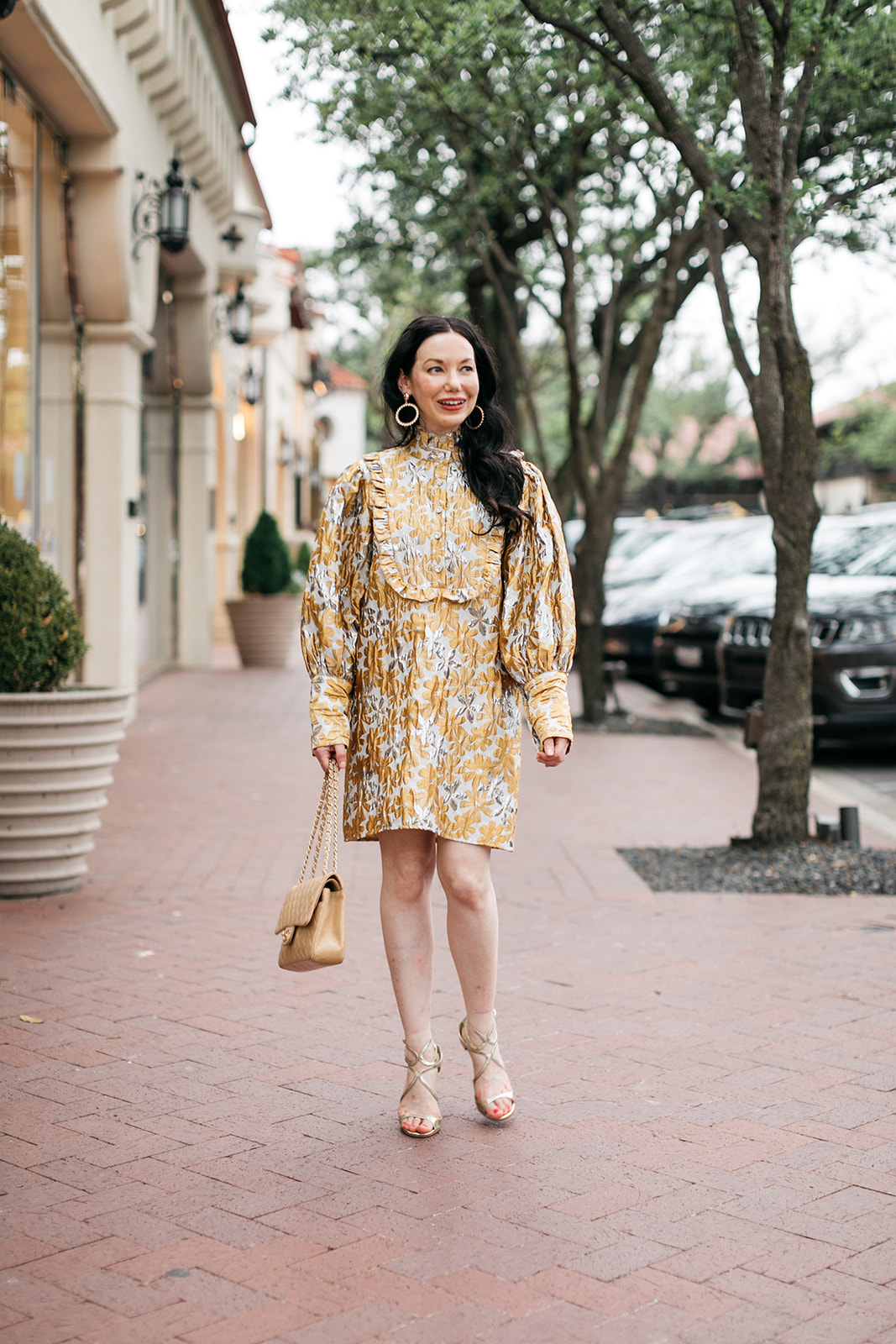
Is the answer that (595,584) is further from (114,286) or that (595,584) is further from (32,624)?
(32,624)

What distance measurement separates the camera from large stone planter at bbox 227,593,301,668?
18281mm

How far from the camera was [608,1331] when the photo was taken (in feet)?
9.00

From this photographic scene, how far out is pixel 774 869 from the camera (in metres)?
7.21

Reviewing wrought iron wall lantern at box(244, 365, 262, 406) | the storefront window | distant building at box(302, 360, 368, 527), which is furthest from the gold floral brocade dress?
distant building at box(302, 360, 368, 527)

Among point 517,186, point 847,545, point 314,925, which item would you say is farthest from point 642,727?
point 314,925

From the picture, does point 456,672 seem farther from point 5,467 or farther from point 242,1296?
point 5,467

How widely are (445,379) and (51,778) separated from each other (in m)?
3.06

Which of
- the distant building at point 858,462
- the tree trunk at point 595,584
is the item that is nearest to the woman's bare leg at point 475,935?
the tree trunk at point 595,584

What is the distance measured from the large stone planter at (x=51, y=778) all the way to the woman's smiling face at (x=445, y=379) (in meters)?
2.76

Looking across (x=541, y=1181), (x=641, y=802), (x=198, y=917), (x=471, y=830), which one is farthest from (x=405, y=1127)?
(x=641, y=802)

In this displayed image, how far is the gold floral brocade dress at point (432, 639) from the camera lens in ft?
12.2

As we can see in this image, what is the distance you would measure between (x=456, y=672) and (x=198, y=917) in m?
2.76

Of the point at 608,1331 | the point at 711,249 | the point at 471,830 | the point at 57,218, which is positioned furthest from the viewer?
the point at 57,218

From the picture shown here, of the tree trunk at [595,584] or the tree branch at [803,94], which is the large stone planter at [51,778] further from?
the tree trunk at [595,584]
